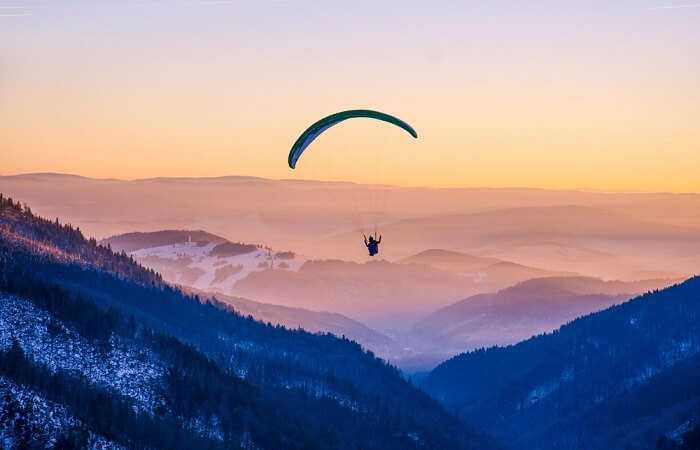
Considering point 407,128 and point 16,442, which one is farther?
point 16,442

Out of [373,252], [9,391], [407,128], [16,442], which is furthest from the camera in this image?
[9,391]

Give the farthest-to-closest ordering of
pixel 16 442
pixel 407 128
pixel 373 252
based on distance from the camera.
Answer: pixel 16 442, pixel 407 128, pixel 373 252

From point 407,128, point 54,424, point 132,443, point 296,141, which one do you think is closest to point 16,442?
point 54,424

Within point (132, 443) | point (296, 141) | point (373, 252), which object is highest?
point (296, 141)

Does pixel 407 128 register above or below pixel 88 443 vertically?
above

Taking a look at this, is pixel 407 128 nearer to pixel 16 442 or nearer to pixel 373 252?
pixel 373 252

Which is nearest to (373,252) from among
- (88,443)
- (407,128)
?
(407,128)

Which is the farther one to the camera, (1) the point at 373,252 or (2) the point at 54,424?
(2) the point at 54,424

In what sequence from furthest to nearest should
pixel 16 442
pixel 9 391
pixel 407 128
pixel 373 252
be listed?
pixel 9 391 < pixel 16 442 < pixel 407 128 < pixel 373 252

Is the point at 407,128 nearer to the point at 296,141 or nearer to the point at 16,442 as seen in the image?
the point at 296,141
